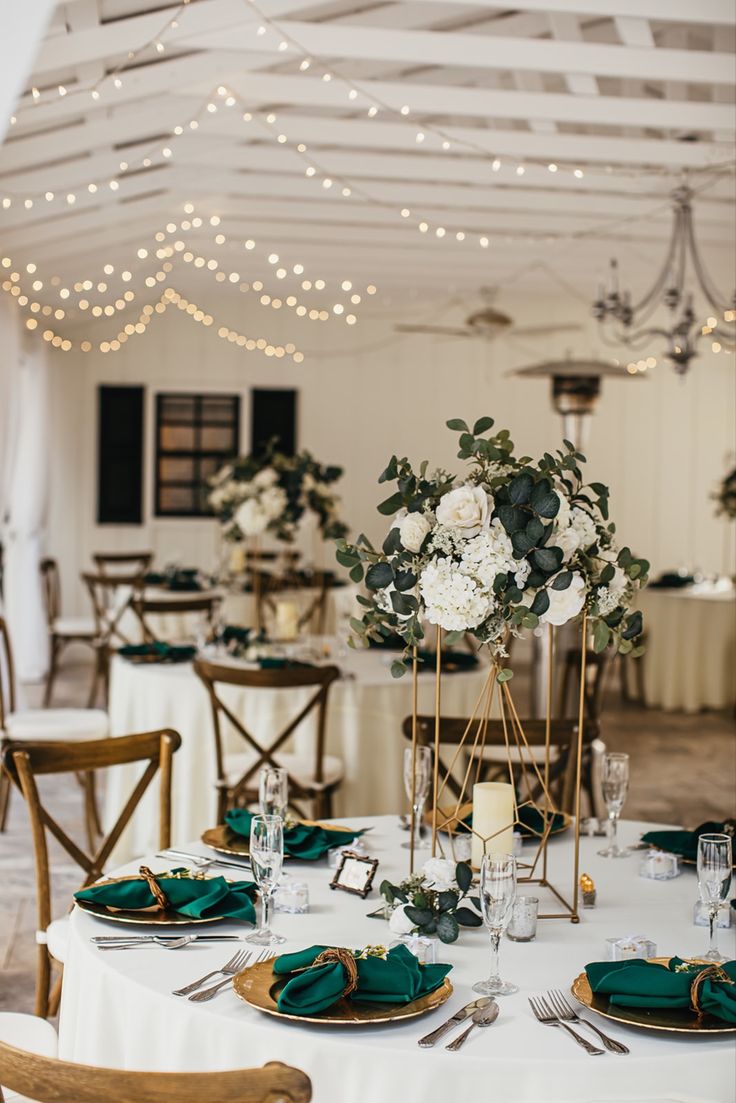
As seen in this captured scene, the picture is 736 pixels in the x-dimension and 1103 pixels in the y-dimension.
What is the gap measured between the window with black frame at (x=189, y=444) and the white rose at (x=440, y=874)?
31.4 feet

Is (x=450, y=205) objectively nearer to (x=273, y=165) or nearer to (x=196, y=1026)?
(x=273, y=165)

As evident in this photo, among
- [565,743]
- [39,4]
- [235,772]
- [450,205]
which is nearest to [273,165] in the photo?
[450,205]

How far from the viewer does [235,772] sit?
4.89 meters

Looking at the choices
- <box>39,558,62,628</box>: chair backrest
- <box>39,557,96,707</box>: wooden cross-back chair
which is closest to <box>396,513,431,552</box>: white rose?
<box>39,557,96,707</box>: wooden cross-back chair

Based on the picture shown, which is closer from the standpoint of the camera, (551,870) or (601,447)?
(551,870)

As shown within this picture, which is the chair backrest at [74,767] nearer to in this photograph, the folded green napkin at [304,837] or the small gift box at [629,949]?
the folded green napkin at [304,837]

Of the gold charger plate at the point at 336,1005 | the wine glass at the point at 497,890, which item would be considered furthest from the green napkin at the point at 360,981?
the wine glass at the point at 497,890

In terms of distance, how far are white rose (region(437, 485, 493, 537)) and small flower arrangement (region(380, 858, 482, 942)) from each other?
68 cm

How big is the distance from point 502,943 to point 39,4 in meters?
1.89

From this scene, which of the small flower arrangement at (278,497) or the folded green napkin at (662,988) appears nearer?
the folded green napkin at (662,988)

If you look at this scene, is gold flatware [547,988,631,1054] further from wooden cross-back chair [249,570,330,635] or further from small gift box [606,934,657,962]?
wooden cross-back chair [249,570,330,635]

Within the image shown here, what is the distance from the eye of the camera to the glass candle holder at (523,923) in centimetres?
241

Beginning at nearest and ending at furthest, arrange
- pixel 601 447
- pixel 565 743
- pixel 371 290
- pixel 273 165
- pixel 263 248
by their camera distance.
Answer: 1. pixel 565 743
2. pixel 273 165
3. pixel 263 248
4. pixel 371 290
5. pixel 601 447

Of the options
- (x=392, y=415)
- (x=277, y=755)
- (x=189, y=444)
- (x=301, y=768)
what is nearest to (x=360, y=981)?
(x=301, y=768)
